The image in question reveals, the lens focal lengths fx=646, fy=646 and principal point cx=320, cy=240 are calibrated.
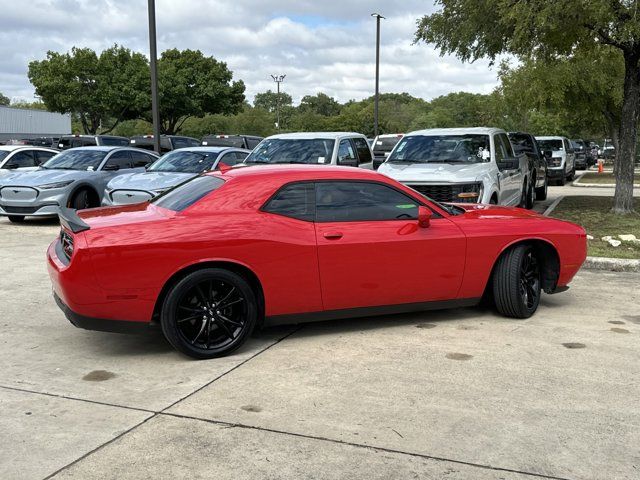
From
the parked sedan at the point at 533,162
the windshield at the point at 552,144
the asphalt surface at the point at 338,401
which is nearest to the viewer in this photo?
the asphalt surface at the point at 338,401

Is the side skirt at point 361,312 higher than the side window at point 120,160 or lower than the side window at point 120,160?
lower

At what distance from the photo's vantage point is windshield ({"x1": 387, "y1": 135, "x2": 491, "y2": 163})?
1066 cm

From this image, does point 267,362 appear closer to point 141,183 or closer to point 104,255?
point 104,255

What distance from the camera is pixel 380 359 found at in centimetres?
506

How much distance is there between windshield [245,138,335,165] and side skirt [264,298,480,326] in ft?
20.1

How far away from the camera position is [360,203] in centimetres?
570

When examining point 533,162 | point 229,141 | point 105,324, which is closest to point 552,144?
point 533,162

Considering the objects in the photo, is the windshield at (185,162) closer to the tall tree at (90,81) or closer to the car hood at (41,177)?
the car hood at (41,177)

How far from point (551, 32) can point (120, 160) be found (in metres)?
8.97

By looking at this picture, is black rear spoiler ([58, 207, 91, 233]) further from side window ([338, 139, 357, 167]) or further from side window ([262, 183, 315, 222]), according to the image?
side window ([338, 139, 357, 167])

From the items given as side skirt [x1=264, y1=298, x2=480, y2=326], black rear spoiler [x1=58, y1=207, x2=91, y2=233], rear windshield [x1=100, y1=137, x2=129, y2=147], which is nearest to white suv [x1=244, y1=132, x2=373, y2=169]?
side skirt [x1=264, y1=298, x2=480, y2=326]

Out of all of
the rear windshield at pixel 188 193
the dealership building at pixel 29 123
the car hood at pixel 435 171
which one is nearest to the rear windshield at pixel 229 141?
the car hood at pixel 435 171

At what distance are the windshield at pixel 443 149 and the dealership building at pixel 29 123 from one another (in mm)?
54616

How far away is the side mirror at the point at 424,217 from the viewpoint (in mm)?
5664
